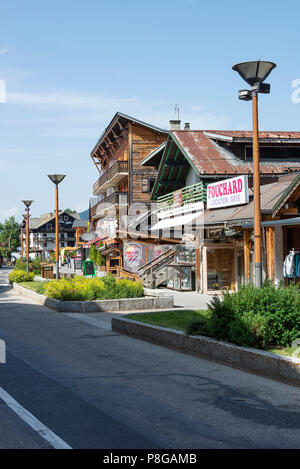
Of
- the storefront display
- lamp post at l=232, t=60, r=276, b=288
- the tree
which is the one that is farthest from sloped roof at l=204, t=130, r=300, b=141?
the tree

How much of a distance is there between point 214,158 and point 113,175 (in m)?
19.5

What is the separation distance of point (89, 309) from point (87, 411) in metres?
11.9

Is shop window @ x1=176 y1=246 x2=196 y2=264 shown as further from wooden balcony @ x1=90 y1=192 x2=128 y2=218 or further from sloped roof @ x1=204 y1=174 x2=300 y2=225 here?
wooden balcony @ x1=90 y1=192 x2=128 y2=218

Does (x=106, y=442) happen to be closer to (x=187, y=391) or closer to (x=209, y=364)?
(x=187, y=391)

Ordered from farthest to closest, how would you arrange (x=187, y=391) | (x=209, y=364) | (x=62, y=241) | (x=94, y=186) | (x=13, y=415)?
(x=62, y=241)
(x=94, y=186)
(x=209, y=364)
(x=187, y=391)
(x=13, y=415)

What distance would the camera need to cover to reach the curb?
838 centimetres

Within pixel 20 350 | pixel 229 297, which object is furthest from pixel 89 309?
pixel 229 297

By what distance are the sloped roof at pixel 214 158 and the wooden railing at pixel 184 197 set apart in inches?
41.3

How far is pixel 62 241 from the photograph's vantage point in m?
132

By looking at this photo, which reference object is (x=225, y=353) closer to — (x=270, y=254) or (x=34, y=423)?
(x=34, y=423)

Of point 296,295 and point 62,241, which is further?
point 62,241

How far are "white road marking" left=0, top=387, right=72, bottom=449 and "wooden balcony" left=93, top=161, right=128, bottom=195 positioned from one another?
125ft

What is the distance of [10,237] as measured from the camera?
156 meters
